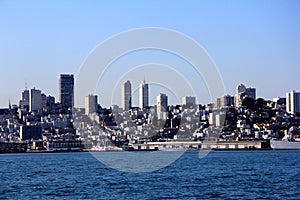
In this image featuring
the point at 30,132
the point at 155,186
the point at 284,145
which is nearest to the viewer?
the point at 155,186

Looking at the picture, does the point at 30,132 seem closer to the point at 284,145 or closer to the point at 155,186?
the point at 284,145

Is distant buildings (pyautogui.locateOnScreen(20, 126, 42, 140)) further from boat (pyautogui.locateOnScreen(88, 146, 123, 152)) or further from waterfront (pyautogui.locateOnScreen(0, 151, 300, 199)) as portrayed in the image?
waterfront (pyautogui.locateOnScreen(0, 151, 300, 199))

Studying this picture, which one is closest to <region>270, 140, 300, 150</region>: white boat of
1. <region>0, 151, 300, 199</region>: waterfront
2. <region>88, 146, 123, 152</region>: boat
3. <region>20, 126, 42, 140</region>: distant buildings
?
<region>88, 146, 123, 152</region>: boat

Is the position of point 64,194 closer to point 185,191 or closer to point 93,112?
point 185,191

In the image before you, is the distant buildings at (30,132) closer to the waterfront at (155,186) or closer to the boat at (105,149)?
the boat at (105,149)

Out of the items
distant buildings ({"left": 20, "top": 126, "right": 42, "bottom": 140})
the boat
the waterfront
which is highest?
distant buildings ({"left": 20, "top": 126, "right": 42, "bottom": 140})

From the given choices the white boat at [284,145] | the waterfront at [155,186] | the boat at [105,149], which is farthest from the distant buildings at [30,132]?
the waterfront at [155,186]

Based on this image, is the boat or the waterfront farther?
the boat

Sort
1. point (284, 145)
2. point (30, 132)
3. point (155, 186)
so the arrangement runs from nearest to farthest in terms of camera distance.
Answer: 1. point (155, 186)
2. point (284, 145)
3. point (30, 132)

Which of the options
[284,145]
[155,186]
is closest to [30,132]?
[284,145]
